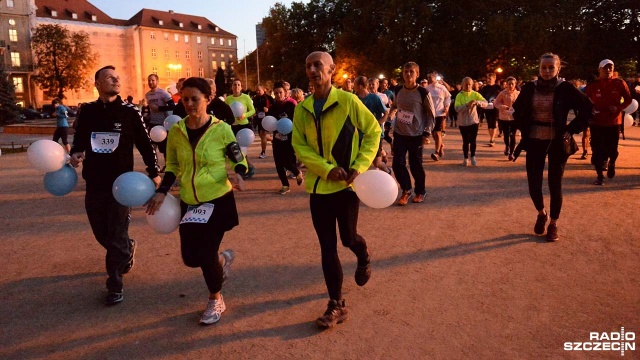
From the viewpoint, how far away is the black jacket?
4.43 m

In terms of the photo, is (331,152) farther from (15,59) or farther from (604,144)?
(15,59)

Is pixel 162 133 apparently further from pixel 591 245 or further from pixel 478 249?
pixel 591 245

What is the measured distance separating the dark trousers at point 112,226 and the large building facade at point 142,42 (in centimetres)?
7553

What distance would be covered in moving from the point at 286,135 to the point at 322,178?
17.9 ft

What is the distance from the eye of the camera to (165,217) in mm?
3910

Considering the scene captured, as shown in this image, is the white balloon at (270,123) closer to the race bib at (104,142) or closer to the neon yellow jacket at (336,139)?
the race bib at (104,142)

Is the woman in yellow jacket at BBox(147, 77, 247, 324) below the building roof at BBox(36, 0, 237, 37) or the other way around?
below

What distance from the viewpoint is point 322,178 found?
12.1 feet

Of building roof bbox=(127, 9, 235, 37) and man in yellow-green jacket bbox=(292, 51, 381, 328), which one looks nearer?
man in yellow-green jacket bbox=(292, 51, 381, 328)

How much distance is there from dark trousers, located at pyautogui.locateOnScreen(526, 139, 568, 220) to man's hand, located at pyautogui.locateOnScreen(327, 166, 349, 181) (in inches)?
126

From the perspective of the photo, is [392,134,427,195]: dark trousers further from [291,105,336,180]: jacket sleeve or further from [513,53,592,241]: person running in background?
[291,105,336,180]: jacket sleeve

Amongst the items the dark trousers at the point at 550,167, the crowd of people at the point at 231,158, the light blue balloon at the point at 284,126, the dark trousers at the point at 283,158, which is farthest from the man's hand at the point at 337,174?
the dark trousers at the point at 283,158

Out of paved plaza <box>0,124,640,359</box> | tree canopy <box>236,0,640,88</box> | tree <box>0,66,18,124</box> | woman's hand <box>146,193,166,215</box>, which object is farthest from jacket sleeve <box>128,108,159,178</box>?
tree <box>0,66,18,124</box>

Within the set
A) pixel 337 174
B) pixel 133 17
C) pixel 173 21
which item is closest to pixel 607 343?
pixel 337 174
